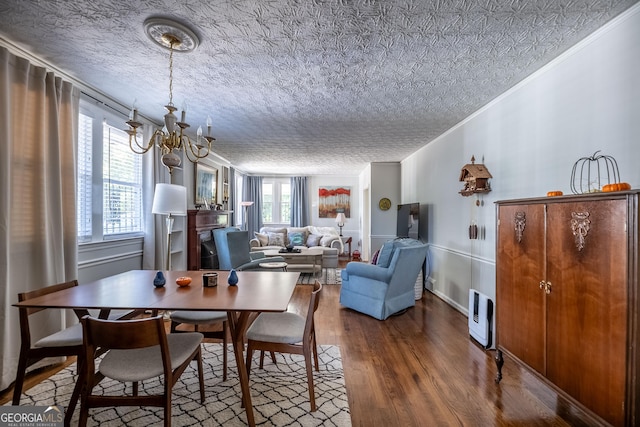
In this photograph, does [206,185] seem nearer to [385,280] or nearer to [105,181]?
[105,181]

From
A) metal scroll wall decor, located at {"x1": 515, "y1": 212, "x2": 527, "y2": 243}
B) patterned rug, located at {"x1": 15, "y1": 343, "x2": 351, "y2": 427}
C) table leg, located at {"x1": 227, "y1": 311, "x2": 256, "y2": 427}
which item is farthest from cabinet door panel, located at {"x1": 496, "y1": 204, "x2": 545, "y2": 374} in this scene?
table leg, located at {"x1": 227, "y1": 311, "x2": 256, "y2": 427}

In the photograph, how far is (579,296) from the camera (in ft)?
5.04

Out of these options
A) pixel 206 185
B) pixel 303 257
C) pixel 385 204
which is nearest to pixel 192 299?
pixel 303 257

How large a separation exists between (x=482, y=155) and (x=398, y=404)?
2.76m

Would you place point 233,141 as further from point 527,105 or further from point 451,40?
point 527,105

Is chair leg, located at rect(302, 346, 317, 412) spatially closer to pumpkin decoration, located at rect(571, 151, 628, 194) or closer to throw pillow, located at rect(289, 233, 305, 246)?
pumpkin decoration, located at rect(571, 151, 628, 194)

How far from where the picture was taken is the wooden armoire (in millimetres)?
1296

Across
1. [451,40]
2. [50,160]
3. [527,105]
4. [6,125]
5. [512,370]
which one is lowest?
[512,370]

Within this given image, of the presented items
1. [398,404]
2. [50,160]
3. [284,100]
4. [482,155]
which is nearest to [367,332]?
[398,404]

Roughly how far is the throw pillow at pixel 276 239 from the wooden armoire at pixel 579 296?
224 inches

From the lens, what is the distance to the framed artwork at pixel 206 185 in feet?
16.7

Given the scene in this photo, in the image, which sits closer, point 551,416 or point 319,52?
point 551,416

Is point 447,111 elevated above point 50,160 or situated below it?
above

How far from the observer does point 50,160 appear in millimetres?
2326
